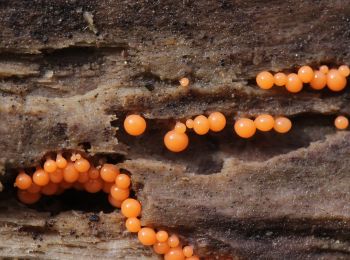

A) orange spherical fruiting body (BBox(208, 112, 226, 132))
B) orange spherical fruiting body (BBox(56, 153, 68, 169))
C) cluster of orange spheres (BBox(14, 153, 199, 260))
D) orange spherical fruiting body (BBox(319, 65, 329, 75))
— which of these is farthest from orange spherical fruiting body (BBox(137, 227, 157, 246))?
orange spherical fruiting body (BBox(319, 65, 329, 75))

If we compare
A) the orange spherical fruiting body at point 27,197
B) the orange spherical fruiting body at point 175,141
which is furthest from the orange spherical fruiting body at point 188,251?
the orange spherical fruiting body at point 27,197

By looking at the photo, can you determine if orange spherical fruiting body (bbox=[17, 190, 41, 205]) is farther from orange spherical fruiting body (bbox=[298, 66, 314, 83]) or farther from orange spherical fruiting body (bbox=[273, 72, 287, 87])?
orange spherical fruiting body (bbox=[298, 66, 314, 83])

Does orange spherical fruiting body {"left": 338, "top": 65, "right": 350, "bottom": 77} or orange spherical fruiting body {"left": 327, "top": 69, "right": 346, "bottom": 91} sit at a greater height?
orange spherical fruiting body {"left": 338, "top": 65, "right": 350, "bottom": 77}

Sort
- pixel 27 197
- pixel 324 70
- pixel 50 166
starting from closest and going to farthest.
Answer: pixel 50 166, pixel 324 70, pixel 27 197

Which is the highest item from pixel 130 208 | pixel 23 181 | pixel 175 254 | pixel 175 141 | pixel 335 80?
pixel 335 80

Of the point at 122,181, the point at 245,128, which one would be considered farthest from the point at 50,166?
the point at 245,128

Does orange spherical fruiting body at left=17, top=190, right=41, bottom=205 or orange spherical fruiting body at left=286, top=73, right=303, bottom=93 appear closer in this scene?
orange spherical fruiting body at left=286, top=73, right=303, bottom=93

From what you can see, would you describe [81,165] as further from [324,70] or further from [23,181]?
[324,70]
